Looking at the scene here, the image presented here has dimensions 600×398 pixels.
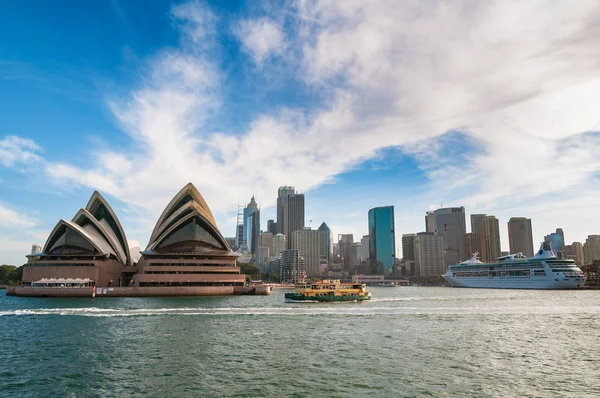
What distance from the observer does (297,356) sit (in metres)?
25.8

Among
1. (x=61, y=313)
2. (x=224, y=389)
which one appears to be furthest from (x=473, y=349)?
(x=61, y=313)

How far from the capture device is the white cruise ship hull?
368 feet

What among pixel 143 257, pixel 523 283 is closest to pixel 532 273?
pixel 523 283

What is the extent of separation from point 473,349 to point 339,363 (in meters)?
9.64

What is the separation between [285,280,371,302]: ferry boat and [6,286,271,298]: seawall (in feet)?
69.2

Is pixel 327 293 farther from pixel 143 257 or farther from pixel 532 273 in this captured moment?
pixel 532 273

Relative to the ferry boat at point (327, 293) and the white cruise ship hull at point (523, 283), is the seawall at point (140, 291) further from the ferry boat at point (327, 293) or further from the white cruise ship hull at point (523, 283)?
the white cruise ship hull at point (523, 283)

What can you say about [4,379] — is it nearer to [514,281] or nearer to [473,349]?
[473,349]

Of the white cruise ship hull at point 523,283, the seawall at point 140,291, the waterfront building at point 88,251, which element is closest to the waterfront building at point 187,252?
the seawall at point 140,291

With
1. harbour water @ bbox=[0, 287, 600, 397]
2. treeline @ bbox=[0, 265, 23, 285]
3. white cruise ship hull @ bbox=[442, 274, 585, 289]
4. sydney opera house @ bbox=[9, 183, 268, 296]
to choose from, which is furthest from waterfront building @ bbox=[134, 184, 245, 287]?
white cruise ship hull @ bbox=[442, 274, 585, 289]

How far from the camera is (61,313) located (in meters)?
47.2

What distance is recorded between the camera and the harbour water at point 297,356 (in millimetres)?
19547

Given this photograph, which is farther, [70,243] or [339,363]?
[70,243]

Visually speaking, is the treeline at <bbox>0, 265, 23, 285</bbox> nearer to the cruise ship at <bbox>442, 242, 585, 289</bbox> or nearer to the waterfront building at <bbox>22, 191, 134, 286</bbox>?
the waterfront building at <bbox>22, 191, 134, 286</bbox>
